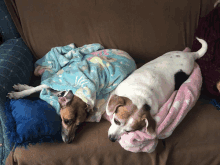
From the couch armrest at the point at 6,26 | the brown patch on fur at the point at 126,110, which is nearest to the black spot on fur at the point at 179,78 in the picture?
the brown patch on fur at the point at 126,110

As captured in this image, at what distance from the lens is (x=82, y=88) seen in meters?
1.51

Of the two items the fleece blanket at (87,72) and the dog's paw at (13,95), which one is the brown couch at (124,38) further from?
the dog's paw at (13,95)

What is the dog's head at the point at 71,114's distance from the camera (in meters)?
1.36

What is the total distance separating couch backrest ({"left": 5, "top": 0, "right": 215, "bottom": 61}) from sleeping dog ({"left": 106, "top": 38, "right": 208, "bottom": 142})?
31 cm

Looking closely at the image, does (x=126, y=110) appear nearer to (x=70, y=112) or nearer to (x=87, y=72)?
(x=70, y=112)

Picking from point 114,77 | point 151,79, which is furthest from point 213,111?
point 114,77

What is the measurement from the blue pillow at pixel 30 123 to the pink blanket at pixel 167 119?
0.47m

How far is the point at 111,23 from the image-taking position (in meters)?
1.95

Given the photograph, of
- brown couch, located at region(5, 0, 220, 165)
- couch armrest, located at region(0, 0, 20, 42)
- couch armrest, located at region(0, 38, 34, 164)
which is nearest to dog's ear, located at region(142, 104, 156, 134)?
brown couch, located at region(5, 0, 220, 165)

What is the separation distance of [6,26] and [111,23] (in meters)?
1.21

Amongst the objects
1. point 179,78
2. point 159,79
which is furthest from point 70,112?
point 179,78

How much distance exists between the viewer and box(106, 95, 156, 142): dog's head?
1274mm

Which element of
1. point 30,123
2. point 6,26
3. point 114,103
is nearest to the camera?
point 30,123

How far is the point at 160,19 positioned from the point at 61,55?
1.19 meters
